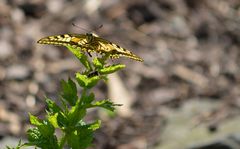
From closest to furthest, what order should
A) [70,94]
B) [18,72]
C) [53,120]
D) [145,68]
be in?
[53,120]
[70,94]
[18,72]
[145,68]

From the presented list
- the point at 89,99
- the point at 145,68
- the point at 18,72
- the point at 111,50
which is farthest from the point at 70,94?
the point at 145,68

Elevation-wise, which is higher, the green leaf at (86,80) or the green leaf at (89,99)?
the green leaf at (86,80)

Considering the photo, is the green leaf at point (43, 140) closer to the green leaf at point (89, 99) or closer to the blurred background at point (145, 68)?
the green leaf at point (89, 99)

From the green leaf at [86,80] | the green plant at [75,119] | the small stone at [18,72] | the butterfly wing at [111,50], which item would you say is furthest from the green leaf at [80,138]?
the small stone at [18,72]

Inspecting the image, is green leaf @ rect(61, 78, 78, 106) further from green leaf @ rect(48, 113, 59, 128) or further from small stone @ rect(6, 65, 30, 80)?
small stone @ rect(6, 65, 30, 80)

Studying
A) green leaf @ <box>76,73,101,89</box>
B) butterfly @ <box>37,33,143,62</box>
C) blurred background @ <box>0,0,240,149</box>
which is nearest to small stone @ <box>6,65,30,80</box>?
blurred background @ <box>0,0,240,149</box>

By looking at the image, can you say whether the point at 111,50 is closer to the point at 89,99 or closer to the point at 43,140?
the point at 89,99

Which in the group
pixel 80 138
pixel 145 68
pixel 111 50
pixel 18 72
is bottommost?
pixel 80 138
